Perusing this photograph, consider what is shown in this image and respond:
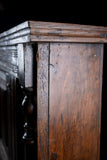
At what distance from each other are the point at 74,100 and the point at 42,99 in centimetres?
17

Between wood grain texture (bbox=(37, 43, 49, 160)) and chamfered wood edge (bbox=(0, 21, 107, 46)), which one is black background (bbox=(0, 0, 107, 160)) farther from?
wood grain texture (bbox=(37, 43, 49, 160))

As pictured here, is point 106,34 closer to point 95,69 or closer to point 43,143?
point 95,69

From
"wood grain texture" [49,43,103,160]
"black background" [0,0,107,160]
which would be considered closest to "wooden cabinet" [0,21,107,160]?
"wood grain texture" [49,43,103,160]

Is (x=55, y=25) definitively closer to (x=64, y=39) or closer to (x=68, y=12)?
(x=64, y=39)

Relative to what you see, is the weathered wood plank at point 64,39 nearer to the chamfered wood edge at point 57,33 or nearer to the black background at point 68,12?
the chamfered wood edge at point 57,33

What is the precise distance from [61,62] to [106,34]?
0.80 feet

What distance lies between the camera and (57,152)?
93 cm

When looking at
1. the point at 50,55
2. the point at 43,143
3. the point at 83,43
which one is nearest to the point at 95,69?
the point at 83,43

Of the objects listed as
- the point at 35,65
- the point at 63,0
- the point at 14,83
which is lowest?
the point at 14,83

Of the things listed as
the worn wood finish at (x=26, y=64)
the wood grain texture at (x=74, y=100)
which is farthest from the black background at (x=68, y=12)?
the worn wood finish at (x=26, y=64)

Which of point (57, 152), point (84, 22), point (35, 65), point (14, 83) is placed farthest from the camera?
point (84, 22)

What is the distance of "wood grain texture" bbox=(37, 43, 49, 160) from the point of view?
820mm

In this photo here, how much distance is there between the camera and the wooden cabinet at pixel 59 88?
821 millimetres

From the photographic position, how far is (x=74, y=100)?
94 centimetres
